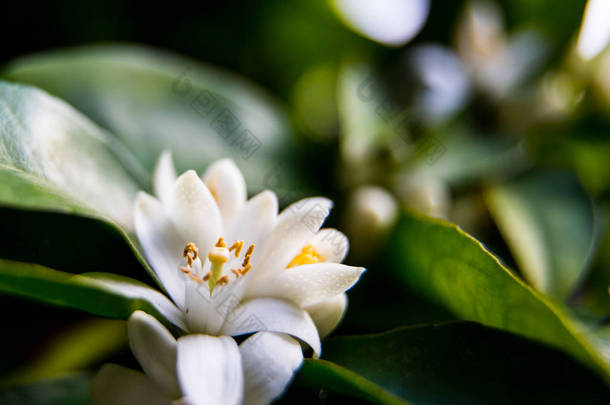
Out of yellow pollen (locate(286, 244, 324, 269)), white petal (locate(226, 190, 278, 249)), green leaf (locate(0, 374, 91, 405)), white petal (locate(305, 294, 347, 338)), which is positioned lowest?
green leaf (locate(0, 374, 91, 405))

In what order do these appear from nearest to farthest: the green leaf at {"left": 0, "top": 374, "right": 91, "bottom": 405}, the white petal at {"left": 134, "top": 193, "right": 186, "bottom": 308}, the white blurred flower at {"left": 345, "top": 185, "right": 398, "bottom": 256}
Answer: the white petal at {"left": 134, "top": 193, "right": 186, "bottom": 308} < the green leaf at {"left": 0, "top": 374, "right": 91, "bottom": 405} < the white blurred flower at {"left": 345, "top": 185, "right": 398, "bottom": 256}

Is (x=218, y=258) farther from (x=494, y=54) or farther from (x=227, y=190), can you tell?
(x=494, y=54)

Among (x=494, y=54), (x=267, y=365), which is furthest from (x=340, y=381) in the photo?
(x=494, y=54)

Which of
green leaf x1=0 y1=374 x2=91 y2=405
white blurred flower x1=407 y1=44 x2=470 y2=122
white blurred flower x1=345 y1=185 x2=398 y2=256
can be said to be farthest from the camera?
white blurred flower x1=407 y1=44 x2=470 y2=122

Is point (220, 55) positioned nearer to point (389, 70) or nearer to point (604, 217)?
point (389, 70)

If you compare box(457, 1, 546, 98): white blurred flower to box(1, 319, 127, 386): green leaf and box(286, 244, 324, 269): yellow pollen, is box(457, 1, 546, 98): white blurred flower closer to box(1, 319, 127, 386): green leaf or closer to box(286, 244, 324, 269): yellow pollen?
box(286, 244, 324, 269): yellow pollen

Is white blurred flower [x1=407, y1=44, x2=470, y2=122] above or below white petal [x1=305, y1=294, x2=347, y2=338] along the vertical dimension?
above

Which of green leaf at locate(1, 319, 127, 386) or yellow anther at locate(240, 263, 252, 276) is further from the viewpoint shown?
green leaf at locate(1, 319, 127, 386)

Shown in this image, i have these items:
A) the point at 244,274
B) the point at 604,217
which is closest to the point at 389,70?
the point at 604,217

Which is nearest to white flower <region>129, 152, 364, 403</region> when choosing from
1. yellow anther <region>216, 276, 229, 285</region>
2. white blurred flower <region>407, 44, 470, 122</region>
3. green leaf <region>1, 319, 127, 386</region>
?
yellow anther <region>216, 276, 229, 285</region>
